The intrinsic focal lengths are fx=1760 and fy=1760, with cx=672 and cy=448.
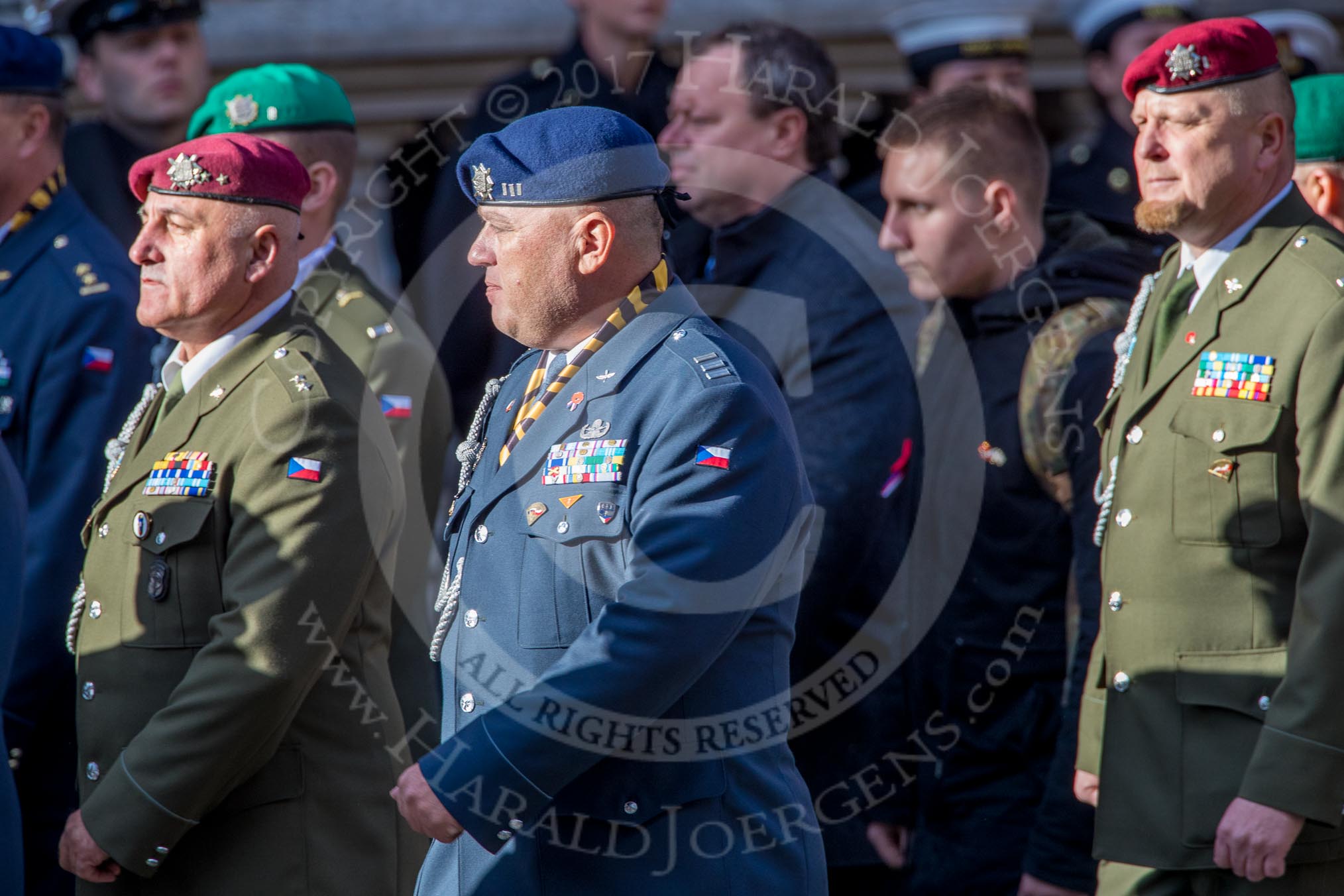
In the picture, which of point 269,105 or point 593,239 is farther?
point 269,105

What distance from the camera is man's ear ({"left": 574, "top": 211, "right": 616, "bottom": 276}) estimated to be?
287 cm

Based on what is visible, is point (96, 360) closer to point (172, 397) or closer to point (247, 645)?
point (172, 397)

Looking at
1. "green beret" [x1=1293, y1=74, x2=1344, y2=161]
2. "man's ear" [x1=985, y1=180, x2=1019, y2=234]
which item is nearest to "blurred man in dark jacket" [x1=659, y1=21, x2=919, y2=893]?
"man's ear" [x1=985, y1=180, x2=1019, y2=234]

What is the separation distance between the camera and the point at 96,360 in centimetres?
415

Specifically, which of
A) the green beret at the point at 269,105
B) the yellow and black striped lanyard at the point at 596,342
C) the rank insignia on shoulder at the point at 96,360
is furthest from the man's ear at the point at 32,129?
the yellow and black striped lanyard at the point at 596,342

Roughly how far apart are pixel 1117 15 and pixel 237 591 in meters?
4.32

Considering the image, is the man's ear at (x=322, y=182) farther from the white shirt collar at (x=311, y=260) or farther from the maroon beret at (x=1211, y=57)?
the maroon beret at (x=1211, y=57)

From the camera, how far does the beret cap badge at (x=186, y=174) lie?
3363 millimetres

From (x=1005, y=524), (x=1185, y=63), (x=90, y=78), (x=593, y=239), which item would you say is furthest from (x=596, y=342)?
(x=90, y=78)

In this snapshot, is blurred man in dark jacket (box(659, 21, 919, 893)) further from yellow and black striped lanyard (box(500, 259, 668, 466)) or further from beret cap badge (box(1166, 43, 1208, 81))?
yellow and black striped lanyard (box(500, 259, 668, 466))

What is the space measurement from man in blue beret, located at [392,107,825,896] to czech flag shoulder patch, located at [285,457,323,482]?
13.7 inches

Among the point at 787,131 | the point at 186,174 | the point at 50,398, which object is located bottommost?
the point at 50,398

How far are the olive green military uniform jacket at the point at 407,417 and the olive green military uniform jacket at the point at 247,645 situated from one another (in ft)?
1.87

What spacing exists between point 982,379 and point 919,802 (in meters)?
1.03
